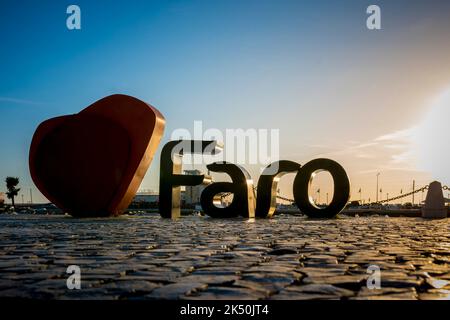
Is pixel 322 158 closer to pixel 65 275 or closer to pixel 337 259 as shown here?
pixel 337 259

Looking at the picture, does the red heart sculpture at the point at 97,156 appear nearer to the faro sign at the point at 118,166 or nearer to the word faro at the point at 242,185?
the faro sign at the point at 118,166

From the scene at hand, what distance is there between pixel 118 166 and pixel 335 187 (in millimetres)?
8469

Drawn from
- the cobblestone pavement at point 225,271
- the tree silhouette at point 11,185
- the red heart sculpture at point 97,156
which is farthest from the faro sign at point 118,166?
the tree silhouette at point 11,185

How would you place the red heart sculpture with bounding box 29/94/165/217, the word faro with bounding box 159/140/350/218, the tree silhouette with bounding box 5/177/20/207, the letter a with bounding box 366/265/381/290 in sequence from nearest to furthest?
1. the letter a with bounding box 366/265/381/290
2. the red heart sculpture with bounding box 29/94/165/217
3. the word faro with bounding box 159/140/350/218
4. the tree silhouette with bounding box 5/177/20/207

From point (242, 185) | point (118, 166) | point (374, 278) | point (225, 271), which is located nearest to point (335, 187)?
point (242, 185)

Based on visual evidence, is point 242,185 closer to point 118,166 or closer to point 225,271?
point 118,166

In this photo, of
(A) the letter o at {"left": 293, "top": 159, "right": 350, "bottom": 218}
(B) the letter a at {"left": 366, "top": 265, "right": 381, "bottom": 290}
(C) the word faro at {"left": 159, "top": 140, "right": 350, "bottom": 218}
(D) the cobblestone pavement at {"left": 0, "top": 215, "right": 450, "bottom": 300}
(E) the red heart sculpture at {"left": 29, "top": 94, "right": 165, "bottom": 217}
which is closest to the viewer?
(D) the cobblestone pavement at {"left": 0, "top": 215, "right": 450, "bottom": 300}

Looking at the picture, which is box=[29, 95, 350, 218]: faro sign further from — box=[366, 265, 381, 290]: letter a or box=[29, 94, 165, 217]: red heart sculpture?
box=[366, 265, 381, 290]: letter a

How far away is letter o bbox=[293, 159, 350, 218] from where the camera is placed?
18734mm

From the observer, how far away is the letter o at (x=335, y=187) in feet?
61.5

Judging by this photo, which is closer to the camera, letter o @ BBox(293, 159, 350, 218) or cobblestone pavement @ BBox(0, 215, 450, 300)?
cobblestone pavement @ BBox(0, 215, 450, 300)

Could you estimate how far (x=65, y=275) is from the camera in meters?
4.25

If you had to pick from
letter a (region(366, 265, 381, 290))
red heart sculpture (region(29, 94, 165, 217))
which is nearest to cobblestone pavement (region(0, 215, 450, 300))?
letter a (region(366, 265, 381, 290))
